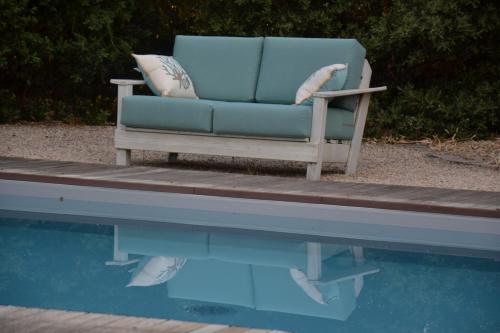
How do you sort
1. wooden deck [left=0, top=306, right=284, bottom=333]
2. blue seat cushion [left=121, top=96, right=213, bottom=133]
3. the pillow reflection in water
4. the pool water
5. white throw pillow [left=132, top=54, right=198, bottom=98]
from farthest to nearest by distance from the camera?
white throw pillow [left=132, top=54, right=198, bottom=98], blue seat cushion [left=121, top=96, right=213, bottom=133], the pillow reflection in water, the pool water, wooden deck [left=0, top=306, right=284, bottom=333]

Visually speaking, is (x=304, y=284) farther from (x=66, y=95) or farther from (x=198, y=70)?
(x=66, y=95)

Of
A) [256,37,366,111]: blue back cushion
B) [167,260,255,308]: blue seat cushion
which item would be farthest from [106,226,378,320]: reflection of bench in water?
[256,37,366,111]: blue back cushion

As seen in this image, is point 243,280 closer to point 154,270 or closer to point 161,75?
point 154,270

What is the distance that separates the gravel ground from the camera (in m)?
5.71

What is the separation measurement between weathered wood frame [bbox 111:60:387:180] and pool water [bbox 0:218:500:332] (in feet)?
3.97

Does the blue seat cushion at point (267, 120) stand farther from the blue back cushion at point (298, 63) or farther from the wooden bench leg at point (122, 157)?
the wooden bench leg at point (122, 157)

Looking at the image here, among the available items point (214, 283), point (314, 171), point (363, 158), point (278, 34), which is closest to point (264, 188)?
point (314, 171)

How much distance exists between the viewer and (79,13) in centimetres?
862

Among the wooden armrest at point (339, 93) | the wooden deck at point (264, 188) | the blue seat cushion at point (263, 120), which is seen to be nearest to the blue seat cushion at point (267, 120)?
the blue seat cushion at point (263, 120)

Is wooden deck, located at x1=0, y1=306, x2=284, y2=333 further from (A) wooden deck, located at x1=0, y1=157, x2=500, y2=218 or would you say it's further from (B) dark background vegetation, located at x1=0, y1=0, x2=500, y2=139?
(B) dark background vegetation, located at x1=0, y1=0, x2=500, y2=139

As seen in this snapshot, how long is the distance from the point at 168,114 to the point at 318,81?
36.7 inches

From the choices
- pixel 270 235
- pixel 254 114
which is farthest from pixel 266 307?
pixel 254 114

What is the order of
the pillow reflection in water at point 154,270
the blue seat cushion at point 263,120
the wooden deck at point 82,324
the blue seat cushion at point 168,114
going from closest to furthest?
the wooden deck at point 82,324, the pillow reflection in water at point 154,270, the blue seat cushion at point 263,120, the blue seat cushion at point 168,114

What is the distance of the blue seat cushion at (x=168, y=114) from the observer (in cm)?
545
